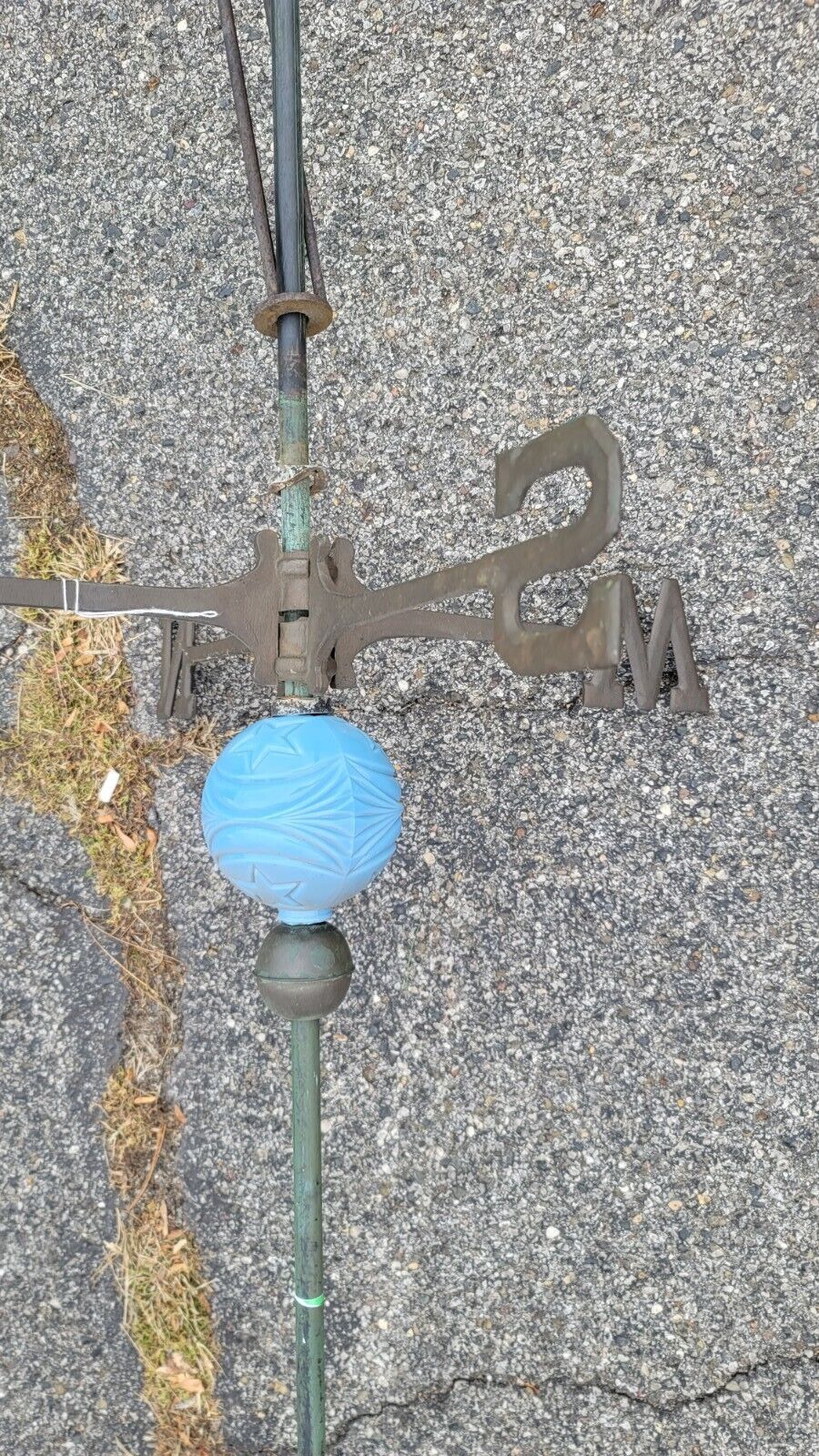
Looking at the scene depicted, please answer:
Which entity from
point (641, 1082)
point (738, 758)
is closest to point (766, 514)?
point (738, 758)

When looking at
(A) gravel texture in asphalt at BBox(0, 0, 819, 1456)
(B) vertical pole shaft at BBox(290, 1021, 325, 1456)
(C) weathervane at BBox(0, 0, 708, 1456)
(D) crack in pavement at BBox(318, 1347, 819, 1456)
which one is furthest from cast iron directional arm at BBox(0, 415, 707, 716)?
(D) crack in pavement at BBox(318, 1347, 819, 1456)

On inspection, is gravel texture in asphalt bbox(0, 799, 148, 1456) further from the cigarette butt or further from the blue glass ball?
the blue glass ball

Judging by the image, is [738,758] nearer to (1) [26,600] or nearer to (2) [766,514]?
(2) [766,514]

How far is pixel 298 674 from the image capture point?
42.9 inches

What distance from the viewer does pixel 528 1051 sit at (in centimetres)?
142

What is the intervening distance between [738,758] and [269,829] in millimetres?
696

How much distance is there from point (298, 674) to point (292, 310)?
38 cm

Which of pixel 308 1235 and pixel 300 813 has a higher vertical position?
pixel 300 813

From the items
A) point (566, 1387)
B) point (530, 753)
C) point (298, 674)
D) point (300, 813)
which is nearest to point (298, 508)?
point (298, 674)

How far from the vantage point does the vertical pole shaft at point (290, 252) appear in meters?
0.99

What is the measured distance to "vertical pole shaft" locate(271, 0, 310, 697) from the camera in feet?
3.24

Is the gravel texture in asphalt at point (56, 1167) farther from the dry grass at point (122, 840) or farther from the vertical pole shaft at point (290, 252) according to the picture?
the vertical pole shaft at point (290, 252)

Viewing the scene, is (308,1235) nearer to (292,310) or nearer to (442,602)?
(442,602)

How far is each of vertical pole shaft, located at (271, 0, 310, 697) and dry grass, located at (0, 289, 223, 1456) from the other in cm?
54
